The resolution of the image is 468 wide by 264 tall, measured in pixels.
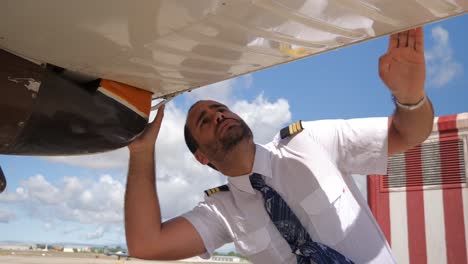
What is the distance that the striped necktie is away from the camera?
68.2 inches

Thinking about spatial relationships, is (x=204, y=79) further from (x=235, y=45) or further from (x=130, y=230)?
(x=130, y=230)

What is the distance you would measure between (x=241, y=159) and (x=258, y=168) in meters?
0.12

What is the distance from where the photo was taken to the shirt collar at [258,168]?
2.06 m

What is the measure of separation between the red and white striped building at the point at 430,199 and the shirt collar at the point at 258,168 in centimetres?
175

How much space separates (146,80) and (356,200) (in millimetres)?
1015

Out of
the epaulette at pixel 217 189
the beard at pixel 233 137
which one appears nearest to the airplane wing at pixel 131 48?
the beard at pixel 233 137

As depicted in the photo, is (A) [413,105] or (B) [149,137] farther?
(B) [149,137]

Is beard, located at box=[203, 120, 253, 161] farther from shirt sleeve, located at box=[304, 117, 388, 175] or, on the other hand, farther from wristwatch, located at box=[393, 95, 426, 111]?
wristwatch, located at box=[393, 95, 426, 111]

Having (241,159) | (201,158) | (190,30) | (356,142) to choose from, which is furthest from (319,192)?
(190,30)

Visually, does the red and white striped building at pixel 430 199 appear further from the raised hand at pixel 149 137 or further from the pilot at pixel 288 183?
the raised hand at pixel 149 137

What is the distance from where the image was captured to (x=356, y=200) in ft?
6.58

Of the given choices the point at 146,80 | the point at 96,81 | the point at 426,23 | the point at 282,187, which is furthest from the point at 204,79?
the point at 426,23

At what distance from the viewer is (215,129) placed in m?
2.26

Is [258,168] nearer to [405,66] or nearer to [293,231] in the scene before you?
[293,231]
